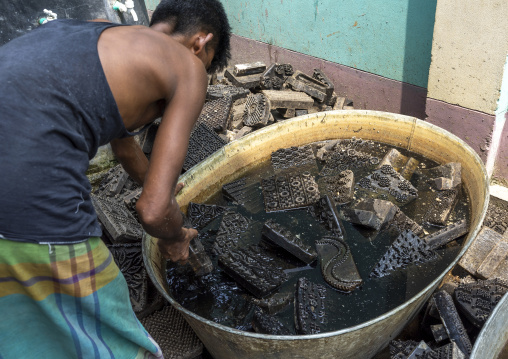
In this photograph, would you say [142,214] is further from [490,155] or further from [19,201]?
[490,155]

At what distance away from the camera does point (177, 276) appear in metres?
2.66

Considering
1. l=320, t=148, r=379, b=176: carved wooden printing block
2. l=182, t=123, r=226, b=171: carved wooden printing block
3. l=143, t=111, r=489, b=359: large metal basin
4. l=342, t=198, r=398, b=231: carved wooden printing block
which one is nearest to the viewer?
l=143, t=111, r=489, b=359: large metal basin

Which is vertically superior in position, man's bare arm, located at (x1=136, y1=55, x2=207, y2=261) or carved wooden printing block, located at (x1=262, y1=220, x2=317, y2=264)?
man's bare arm, located at (x1=136, y1=55, x2=207, y2=261)

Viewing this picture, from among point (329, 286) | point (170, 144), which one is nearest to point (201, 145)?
point (329, 286)

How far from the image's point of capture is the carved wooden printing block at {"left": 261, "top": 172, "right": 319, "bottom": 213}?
10.2 ft

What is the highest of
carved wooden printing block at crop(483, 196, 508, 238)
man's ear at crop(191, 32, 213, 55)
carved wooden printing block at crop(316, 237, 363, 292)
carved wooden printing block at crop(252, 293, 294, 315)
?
man's ear at crop(191, 32, 213, 55)

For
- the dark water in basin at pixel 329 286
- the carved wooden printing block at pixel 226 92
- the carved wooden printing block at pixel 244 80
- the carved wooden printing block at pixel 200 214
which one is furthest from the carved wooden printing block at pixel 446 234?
the carved wooden printing block at pixel 244 80

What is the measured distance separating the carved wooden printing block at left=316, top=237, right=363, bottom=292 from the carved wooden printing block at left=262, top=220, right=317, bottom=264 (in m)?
0.09

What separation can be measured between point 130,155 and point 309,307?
1543mm

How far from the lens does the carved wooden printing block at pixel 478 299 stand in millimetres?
2279

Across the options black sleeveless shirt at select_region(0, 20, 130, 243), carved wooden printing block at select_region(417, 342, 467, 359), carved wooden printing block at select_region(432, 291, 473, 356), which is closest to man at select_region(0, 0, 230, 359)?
black sleeveless shirt at select_region(0, 20, 130, 243)

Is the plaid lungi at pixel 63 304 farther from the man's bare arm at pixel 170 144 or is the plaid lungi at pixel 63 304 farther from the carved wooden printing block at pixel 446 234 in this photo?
the carved wooden printing block at pixel 446 234

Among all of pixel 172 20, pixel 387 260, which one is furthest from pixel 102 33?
pixel 387 260

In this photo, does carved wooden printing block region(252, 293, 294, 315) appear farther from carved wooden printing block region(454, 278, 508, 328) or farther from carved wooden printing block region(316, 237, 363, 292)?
carved wooden printing block region(454, 278, 508, 328)
